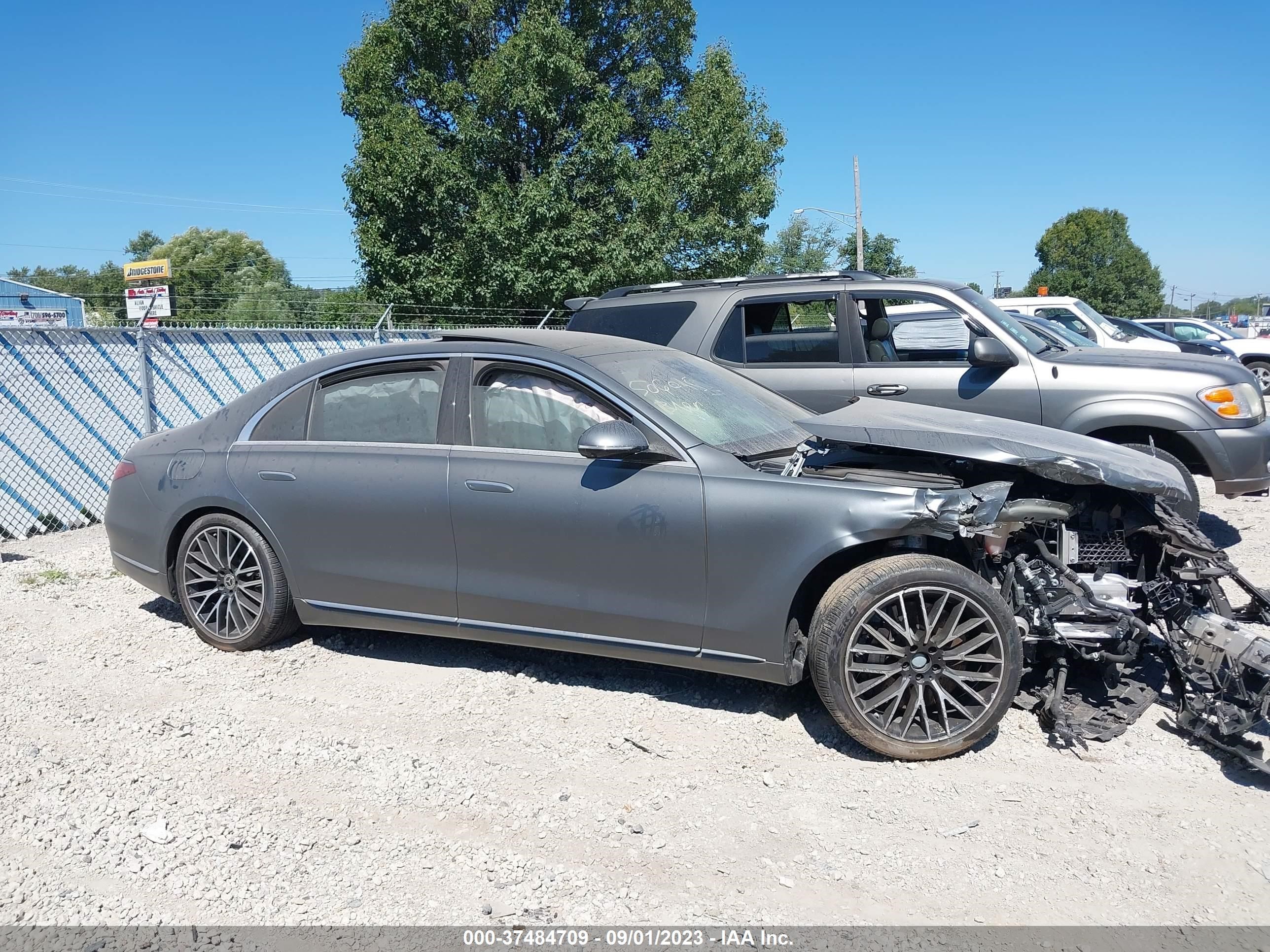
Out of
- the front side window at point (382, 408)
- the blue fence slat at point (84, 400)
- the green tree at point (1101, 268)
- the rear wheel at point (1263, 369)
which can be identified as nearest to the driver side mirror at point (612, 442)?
the front side window at point (382, 408)

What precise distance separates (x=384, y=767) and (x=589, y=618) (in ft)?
3.32

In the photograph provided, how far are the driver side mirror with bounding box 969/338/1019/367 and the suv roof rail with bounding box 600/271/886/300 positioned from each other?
3.01ft

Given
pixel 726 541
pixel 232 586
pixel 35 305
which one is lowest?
pixel 232 586

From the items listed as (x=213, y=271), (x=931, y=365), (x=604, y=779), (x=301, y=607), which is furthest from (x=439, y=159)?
(x=213, y=271)

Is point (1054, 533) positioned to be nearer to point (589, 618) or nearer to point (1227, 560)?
point (1227, 560)

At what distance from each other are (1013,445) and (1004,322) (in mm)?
3391

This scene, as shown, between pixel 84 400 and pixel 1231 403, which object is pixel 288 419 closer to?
pixel 84 400

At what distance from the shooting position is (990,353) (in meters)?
6.42

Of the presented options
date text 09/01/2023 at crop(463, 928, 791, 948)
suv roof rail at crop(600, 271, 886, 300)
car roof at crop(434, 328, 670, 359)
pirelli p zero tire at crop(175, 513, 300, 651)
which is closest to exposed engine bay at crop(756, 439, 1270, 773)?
car roof at crop(434, 328, 670, 359)

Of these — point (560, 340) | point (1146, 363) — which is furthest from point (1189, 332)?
point (560, 340)

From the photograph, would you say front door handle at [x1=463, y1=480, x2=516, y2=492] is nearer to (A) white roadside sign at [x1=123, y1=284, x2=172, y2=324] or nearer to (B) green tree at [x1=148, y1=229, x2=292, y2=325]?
(A) white roadside sign at [x1=123, y1=284, x2=172, y2=324]

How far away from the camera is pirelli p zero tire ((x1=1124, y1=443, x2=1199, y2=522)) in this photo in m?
4.17

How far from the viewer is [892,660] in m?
3.58

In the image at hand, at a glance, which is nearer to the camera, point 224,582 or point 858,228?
point 224,582
